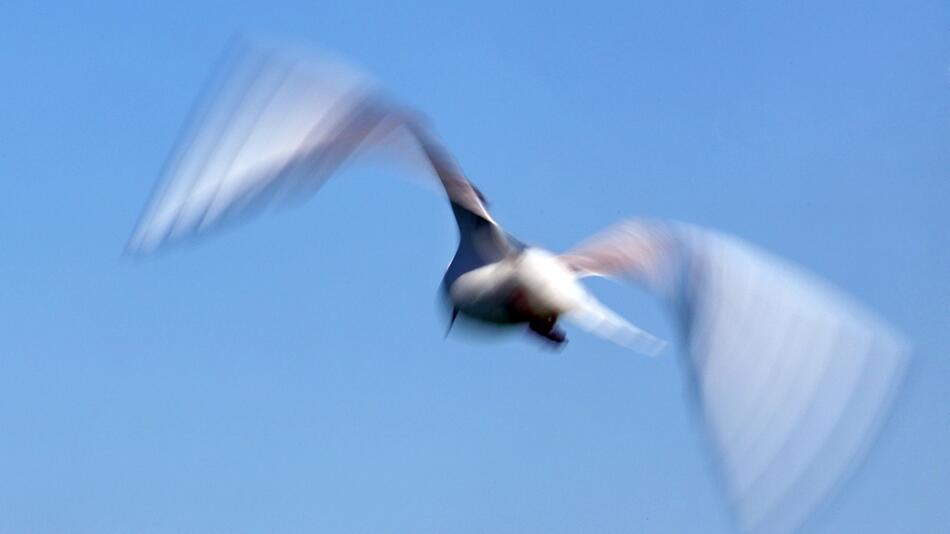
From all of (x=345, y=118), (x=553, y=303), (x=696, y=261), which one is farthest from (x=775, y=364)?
(x=345, y=118)

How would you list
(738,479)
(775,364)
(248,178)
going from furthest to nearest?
(248,178)
(775,364)
(738,479)

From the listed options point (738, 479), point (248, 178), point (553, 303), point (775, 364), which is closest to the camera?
point (738, 479)

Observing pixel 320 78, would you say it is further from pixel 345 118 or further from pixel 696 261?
pixel 696 261

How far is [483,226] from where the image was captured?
1480 millimetres

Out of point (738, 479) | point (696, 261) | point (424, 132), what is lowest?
point (738, 479)

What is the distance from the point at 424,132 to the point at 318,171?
0.72 feet

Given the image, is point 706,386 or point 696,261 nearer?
point 706,386

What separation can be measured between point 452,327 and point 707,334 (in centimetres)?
60

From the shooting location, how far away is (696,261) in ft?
3.70

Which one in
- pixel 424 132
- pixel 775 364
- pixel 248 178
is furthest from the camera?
pixel 424 132

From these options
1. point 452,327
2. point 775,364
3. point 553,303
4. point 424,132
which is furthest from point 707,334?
point 424,132

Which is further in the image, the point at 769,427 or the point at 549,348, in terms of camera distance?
the point at 549,348

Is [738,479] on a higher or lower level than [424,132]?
lower

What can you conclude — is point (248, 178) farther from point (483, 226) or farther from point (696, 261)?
point (696, 261)
